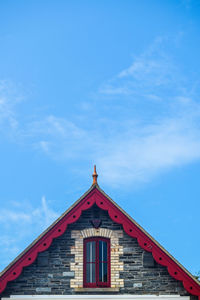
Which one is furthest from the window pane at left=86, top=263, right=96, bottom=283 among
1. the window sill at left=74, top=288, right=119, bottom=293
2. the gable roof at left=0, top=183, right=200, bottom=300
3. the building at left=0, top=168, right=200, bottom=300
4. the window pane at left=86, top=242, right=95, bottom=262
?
the gable roof at left=0, top=183, right=200, bottom=300

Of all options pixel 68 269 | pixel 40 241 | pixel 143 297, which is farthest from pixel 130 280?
pixel 40 241

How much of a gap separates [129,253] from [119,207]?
1703mm

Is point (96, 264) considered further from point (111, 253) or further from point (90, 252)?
point (111, 253)

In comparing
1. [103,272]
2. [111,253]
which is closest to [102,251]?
[111,253]

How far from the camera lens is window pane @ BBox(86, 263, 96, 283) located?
19.2 meters

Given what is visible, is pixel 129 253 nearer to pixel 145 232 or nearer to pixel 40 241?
pixel 145 232

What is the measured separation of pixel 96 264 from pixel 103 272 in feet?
1.25

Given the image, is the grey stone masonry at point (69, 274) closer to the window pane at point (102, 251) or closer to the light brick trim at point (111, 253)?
the light brick trim at point (111, 253)

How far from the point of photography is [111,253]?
63.7ft

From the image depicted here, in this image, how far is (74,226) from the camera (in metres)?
19.8

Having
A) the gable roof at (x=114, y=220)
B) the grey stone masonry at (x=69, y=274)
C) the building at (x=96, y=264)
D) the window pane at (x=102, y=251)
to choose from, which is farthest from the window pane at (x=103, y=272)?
the gable roof at (x=114, y=220)

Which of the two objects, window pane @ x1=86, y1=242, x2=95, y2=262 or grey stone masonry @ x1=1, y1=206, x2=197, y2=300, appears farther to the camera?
window pane @ x1=86, y1=242, x2=95, y2=262

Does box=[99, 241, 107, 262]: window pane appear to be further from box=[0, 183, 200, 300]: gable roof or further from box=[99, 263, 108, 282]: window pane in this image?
box=[0, 183, 200, 300]: gable roof

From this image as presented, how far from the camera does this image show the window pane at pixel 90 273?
19250mm
